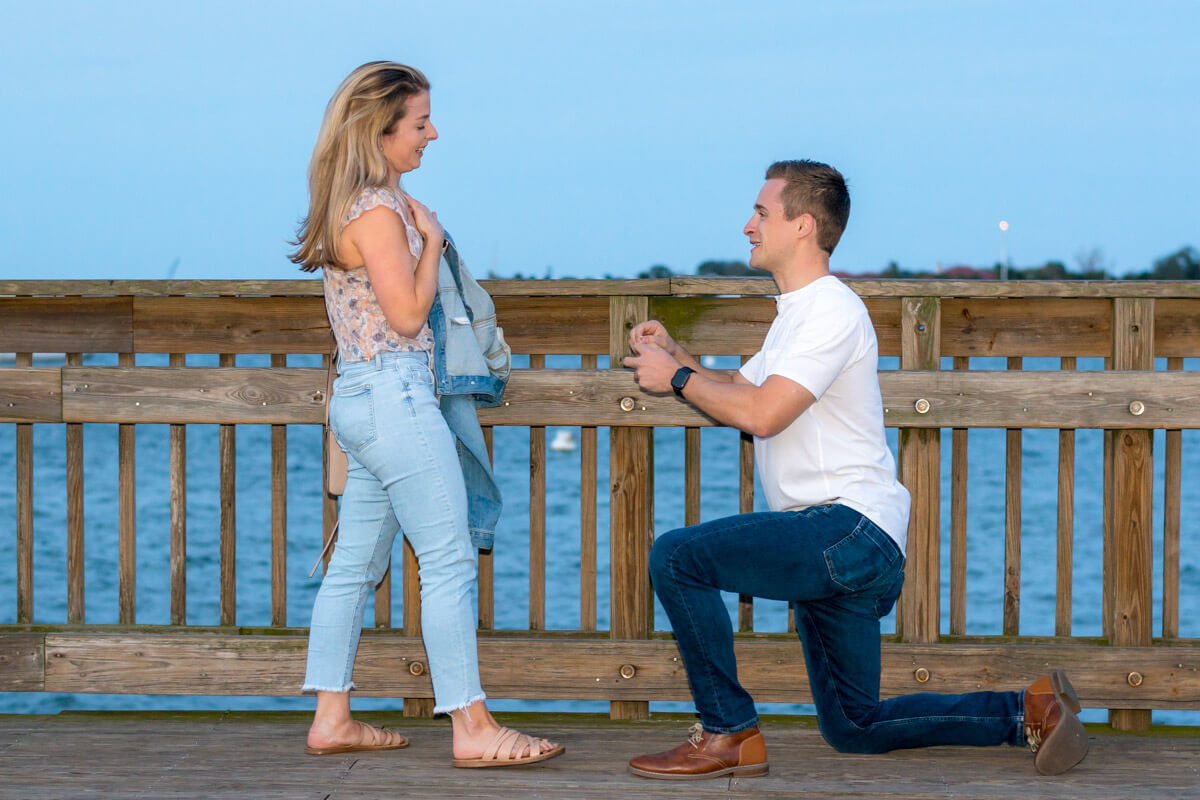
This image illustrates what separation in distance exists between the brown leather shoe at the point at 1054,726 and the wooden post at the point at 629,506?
3.61 feet

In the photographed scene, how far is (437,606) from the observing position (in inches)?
122

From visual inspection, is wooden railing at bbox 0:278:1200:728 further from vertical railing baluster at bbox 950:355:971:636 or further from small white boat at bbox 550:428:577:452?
small white boat at bbox 550:428:577:452

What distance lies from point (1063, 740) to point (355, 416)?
6.16 ft

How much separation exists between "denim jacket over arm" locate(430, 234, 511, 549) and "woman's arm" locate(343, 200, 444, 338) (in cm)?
21

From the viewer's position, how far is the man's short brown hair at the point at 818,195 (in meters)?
2.98

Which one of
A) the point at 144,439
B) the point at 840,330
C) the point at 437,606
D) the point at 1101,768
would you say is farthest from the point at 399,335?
the point at 144,439

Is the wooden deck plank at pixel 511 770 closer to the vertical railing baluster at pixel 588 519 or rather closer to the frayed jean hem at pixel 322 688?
the frayed jean hem at pixel 322 688

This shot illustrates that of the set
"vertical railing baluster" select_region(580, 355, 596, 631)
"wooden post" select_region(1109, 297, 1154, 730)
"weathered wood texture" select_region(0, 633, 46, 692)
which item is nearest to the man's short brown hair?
"vertical railing baluster" select_region(580, 355, 596, 631)

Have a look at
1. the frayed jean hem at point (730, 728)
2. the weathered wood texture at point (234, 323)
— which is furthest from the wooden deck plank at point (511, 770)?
the weathered wood texture at point (234, 323)

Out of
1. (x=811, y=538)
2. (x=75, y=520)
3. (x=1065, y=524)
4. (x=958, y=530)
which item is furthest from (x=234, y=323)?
(x=1065, y=524)

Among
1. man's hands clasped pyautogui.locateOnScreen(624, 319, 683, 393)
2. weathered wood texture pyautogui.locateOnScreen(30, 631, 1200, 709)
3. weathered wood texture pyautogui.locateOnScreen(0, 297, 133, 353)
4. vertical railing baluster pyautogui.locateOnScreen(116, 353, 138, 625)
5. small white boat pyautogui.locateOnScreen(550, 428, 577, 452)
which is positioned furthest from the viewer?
small white boat pyautogui.locateOnScreen(550, 428, 577, 452)

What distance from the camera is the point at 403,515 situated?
10.1 feet

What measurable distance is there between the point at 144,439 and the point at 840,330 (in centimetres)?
5467

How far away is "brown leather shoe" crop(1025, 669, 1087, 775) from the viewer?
9.77 feet
